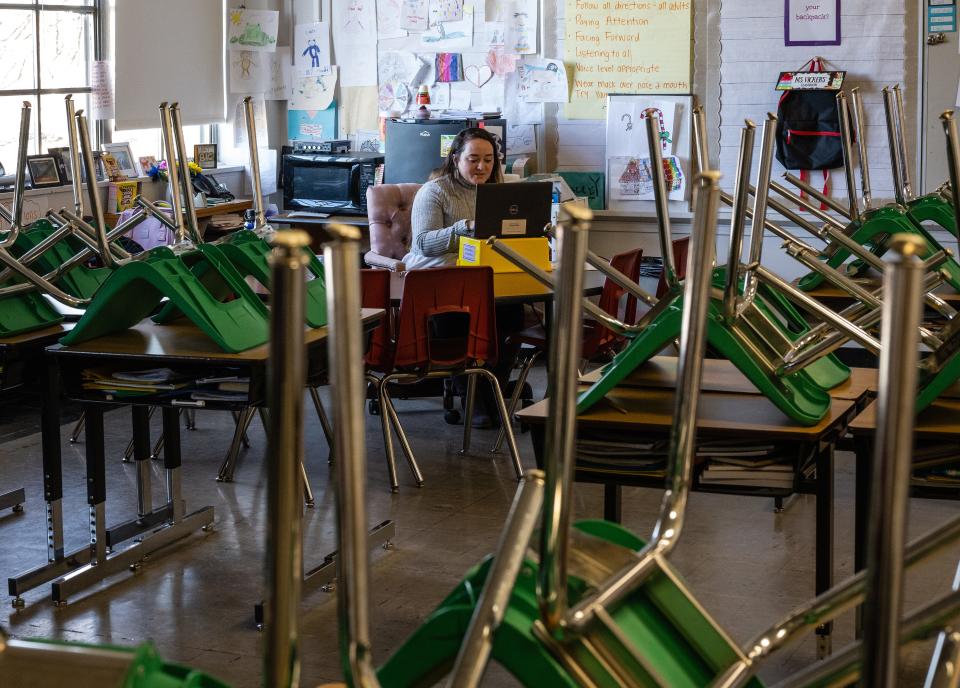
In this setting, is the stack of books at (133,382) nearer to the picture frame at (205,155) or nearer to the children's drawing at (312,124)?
the picture frame at (205,155)

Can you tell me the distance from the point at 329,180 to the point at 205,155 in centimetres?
84

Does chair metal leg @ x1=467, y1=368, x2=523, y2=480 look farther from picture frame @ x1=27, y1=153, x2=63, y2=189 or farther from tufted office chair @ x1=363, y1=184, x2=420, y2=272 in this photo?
picture frame @ x1=27, y1=153, x2=63, y2=189

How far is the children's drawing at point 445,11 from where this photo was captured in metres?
7.44

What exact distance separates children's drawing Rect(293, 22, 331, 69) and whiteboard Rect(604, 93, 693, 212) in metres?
1.88

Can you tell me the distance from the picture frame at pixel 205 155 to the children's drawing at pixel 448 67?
1.44 metres

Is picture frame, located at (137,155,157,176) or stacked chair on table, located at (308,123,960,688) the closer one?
stacked chair on table, located at (308,123,960,688)

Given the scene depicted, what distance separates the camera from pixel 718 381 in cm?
292

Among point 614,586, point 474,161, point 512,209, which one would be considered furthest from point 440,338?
point 614,586

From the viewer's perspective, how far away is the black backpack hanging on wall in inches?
266

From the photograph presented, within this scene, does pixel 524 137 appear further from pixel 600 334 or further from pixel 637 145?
pixel 600 334

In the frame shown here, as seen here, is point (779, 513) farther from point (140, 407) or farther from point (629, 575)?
point (629, 575)

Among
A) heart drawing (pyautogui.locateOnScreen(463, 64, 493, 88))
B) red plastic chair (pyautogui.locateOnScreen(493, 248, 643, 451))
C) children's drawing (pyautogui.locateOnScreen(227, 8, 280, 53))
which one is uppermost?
children's drawing (pyautogui.locateOnScreen(227, 8, 280, 53))

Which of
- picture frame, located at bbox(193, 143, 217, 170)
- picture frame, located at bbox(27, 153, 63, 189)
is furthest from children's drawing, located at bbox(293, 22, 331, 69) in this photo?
picture frame, located at bbox(27, 153, 63, 189)

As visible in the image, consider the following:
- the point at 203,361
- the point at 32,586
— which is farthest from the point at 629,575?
the point at 32,586
